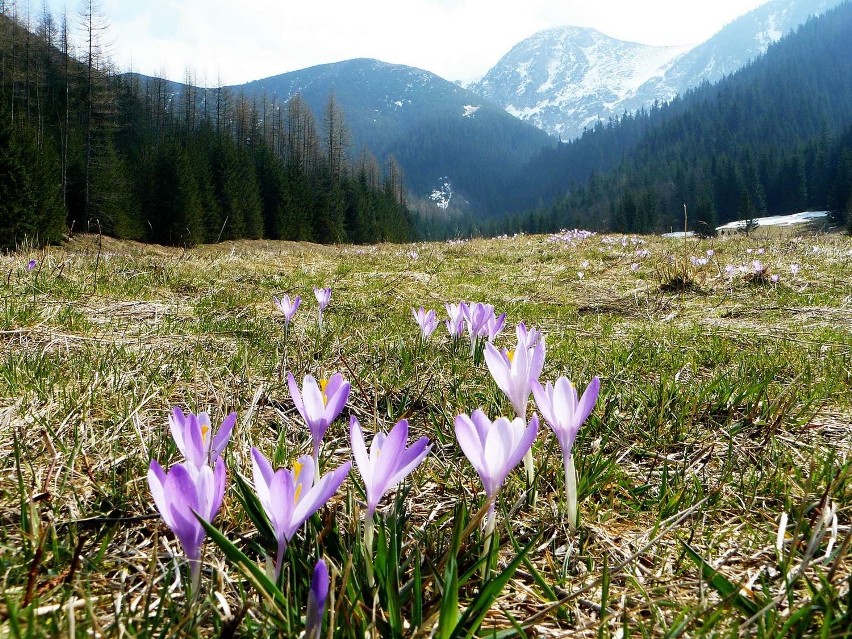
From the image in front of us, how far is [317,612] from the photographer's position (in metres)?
0.62

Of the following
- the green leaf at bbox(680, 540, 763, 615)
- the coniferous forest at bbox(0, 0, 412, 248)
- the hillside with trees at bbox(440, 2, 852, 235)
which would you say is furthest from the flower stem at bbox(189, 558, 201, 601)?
the hillside with trees at bbox(440, 2, 852, 235)

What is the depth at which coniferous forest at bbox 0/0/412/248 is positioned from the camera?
28747mm

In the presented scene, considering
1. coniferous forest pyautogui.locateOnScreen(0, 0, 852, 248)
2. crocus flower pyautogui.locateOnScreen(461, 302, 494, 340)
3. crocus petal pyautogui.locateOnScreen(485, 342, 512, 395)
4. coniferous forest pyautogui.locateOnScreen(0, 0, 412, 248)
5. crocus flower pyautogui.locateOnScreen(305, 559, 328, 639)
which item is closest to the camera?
crocus flower pyautogui.locateOnScreen(305, 559, 328, 639)

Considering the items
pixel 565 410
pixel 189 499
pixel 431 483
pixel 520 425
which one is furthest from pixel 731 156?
pixel 189 499

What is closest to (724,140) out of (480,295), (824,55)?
(824,55)

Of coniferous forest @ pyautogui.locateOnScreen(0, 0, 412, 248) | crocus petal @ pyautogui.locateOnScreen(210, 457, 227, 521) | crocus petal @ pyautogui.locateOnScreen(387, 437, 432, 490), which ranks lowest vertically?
crocus petal @ pyautogui.locateOnScreen(210, 457, 227, 521)

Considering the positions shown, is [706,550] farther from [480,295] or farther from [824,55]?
[824,55]

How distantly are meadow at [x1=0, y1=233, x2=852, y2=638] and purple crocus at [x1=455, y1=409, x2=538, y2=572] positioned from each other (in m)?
0.08

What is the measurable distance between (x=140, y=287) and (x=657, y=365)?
4.94m

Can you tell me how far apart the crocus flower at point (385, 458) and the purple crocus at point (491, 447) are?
0.09m

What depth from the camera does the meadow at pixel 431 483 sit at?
82 cm

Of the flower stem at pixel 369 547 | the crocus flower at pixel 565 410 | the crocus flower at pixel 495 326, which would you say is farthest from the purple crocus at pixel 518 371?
the crocus flower at pixel 495 326

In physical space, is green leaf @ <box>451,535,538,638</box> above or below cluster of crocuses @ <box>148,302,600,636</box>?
below

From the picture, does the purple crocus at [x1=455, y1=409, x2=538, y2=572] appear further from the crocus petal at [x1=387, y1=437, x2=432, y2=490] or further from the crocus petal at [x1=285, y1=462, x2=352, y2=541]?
the crocus petal at [x1=285, y1=462, x2=352, y2=541]
